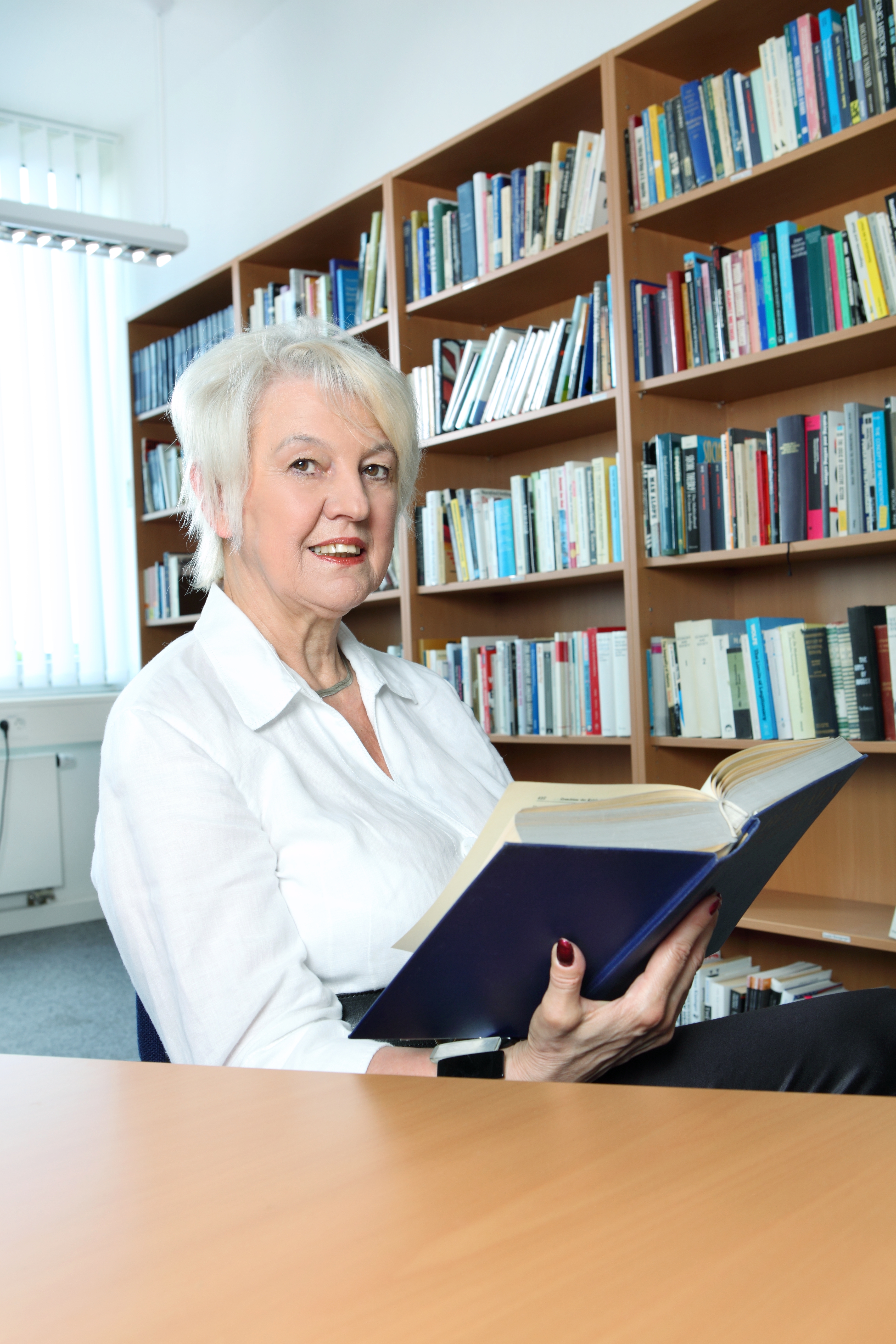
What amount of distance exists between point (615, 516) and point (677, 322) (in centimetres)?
45

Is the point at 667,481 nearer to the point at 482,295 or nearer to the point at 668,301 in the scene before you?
the point at 668,301

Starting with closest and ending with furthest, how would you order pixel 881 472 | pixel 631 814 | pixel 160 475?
1. pixel 631 814
2. pixel 881 472
3. pixel 160 475

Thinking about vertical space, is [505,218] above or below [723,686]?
above

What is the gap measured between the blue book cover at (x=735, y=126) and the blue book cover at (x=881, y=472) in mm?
640

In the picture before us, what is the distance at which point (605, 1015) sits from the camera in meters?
0.86

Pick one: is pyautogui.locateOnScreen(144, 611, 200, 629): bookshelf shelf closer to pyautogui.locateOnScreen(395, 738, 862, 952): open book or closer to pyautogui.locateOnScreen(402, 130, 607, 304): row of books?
pyautogui.locateOnScreen(402, 130, 607, 304): row of books

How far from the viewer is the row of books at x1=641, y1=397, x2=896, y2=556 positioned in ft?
6.71

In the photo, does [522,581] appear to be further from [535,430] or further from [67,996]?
[67,996]

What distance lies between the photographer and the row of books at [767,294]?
79.9 inches

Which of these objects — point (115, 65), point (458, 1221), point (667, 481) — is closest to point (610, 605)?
point (667, 481)

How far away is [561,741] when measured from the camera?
2676mm

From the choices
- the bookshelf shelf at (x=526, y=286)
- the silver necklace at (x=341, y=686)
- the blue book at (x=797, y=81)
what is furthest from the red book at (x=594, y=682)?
the silver necklace at (x=341, y=686)

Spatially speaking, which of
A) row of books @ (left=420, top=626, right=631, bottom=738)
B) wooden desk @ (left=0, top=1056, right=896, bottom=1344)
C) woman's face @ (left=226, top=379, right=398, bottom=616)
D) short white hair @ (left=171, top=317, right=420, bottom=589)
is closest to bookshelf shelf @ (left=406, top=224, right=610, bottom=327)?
row of books @ (left=420, top=626, right=631, bottom=738)

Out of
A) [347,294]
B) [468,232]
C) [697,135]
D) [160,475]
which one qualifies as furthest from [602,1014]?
[160,475]
